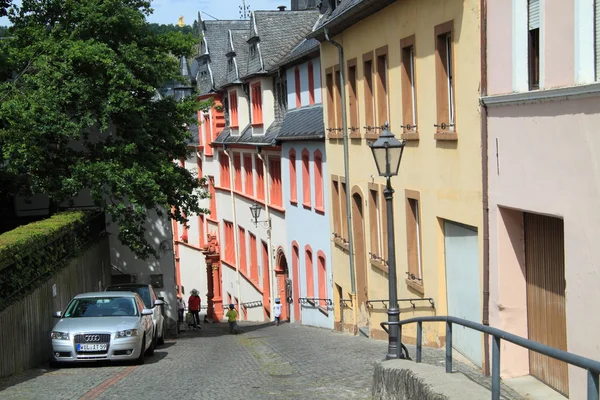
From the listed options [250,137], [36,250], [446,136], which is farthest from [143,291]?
[250,137]

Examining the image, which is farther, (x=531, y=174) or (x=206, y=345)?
(x=206, y=345)

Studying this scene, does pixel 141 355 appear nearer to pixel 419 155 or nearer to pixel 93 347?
pixel 93 347

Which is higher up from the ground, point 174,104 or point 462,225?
point 174,104

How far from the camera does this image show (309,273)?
111ft

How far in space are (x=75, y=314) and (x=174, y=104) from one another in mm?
11393

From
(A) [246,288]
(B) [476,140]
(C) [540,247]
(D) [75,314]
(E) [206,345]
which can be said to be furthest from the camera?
(A) [246,288]

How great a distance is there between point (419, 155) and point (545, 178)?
21.5 feet

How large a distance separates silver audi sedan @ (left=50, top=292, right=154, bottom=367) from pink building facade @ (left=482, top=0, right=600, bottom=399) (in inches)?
290

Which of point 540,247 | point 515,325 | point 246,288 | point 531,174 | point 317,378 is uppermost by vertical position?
point 531,174

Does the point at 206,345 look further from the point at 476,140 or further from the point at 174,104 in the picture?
the point at 476,140

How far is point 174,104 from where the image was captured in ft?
92.8

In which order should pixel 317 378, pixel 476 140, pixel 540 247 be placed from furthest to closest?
pixel 317 378
pixel 476 140
pixel 540 247

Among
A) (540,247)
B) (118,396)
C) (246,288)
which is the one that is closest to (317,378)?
(118,396)

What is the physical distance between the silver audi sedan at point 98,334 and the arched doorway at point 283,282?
798 inches
